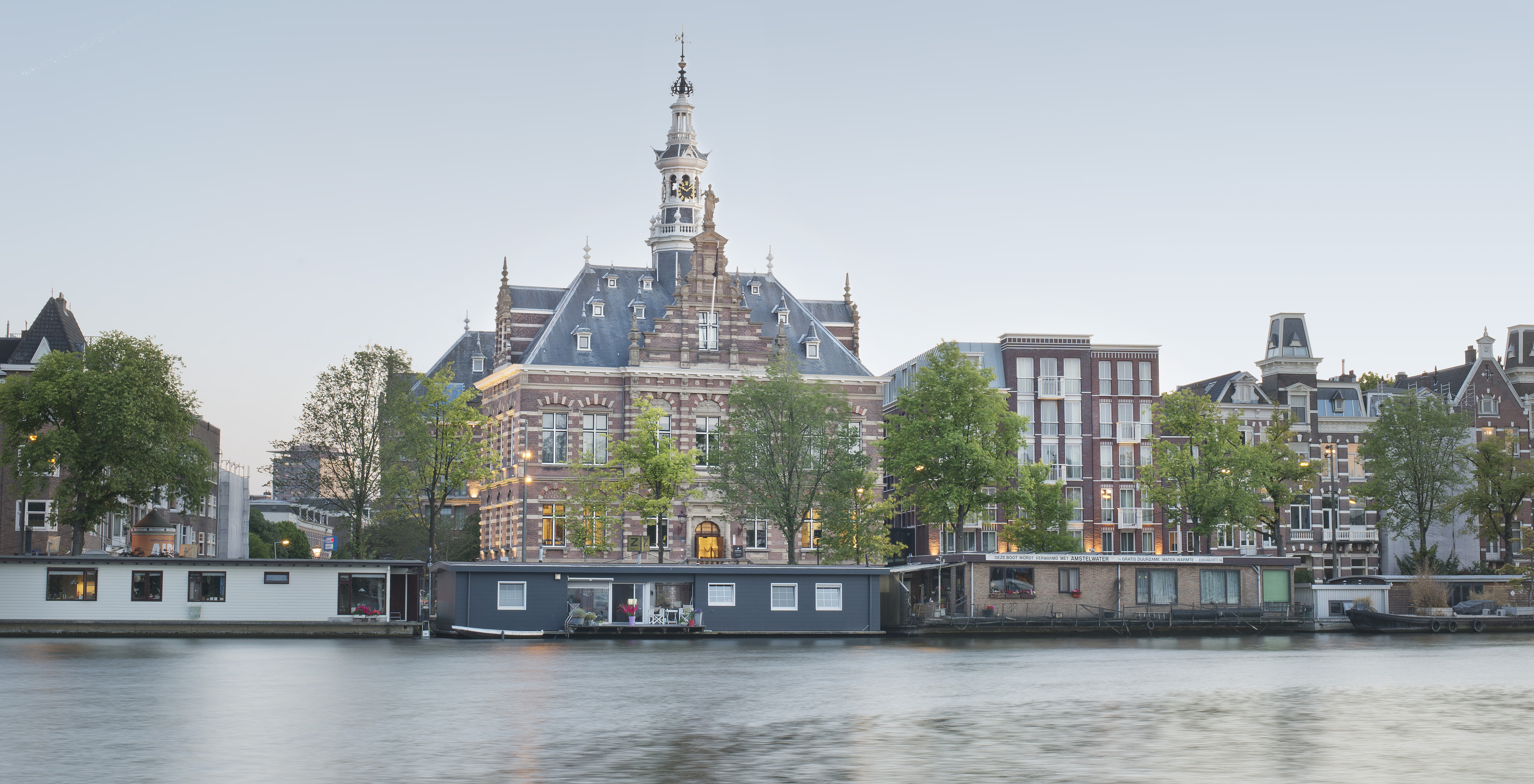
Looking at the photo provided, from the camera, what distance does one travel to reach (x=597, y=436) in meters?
103

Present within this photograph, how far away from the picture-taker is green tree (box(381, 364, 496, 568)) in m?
93.8

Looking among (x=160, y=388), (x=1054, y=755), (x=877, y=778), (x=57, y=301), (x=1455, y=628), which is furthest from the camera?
(x=57, y=301)

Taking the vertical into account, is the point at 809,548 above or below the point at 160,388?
below

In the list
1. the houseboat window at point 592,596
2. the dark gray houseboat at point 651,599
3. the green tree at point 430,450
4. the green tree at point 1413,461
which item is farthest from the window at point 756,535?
the green tree at point 1413,461

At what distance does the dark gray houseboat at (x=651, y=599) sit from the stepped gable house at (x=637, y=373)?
1080 centimetres

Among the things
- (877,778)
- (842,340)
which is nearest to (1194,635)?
(842,340)

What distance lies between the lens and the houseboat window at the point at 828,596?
284 ft

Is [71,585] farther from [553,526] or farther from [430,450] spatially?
[553,526]

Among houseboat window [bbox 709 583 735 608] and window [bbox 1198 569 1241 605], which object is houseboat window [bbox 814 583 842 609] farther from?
window [bbox 1198 569 1241 605]

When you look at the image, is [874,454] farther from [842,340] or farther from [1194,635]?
[1194,635]

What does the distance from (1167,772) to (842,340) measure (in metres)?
86.2

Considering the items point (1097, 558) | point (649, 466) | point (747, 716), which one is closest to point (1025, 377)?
point (1097, 558)

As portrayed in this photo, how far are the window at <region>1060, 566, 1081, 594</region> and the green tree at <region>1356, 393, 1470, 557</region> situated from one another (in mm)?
40479

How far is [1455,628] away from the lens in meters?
99.6
